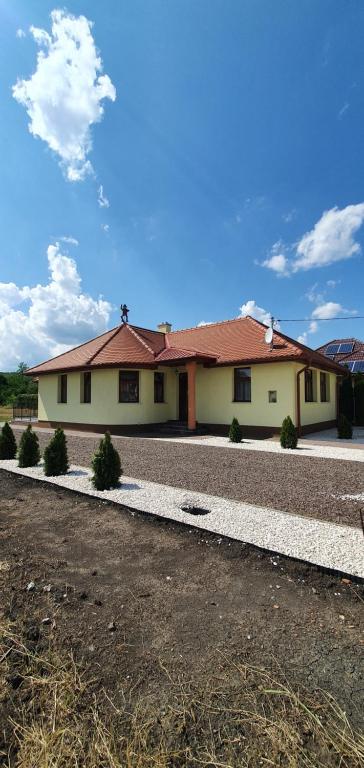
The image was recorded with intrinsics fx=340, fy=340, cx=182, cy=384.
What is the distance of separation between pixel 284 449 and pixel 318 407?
18.8ft

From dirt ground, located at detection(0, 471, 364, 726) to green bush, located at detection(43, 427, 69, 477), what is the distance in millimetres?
2923

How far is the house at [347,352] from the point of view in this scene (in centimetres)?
1942

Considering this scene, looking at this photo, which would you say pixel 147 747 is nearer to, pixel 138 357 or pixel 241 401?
pixel 241 401

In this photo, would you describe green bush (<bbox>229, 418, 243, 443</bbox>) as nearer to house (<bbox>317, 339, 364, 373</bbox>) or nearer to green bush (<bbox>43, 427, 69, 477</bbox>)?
green bush (<bbox>43, 427, 69, 477</bbox>)

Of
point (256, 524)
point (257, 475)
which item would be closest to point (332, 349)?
point (257, 475)

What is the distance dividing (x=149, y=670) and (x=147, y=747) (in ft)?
1.42

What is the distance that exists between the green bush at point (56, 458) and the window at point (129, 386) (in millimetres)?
7779

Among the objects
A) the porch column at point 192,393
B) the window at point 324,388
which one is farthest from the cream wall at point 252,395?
the window at point 324,388

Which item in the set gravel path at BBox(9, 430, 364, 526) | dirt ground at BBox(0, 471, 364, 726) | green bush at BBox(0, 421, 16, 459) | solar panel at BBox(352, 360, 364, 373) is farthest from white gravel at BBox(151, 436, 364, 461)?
solar panel at BBox(352, 360, 364, 373)

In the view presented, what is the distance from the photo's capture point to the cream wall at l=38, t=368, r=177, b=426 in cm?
1505

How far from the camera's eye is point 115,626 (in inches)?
94.7

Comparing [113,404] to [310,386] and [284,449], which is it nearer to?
[284,449]

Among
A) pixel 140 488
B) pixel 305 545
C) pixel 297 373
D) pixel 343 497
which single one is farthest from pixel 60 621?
pixel 297 373

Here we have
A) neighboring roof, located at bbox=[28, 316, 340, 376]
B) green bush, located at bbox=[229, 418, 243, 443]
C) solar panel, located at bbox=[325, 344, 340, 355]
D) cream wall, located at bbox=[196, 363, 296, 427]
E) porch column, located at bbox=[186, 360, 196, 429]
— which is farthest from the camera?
solar panel, located at bbox=[325, 344, 340, 355]
